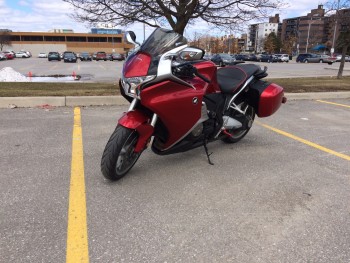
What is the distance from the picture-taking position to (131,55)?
3.59 metres

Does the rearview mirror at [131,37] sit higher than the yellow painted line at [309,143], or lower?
higher

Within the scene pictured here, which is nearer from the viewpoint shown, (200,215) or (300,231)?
(300,231)

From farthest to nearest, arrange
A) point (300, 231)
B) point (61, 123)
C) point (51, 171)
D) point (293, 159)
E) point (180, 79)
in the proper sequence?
point (61, 123) < point (293, 159) < point (51, 171) < point (180, 79) < point (300, 231)

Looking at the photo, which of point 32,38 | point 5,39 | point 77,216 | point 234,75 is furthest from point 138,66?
point 32,38

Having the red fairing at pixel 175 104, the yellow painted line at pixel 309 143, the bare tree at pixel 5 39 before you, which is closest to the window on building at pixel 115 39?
the bare tree at pixel 5 39

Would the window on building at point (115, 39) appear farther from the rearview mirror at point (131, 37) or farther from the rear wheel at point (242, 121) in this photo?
the rearview mirror at point (131, 37)

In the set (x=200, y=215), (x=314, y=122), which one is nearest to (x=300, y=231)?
(x=200, y=215)

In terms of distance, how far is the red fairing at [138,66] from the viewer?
130 inches

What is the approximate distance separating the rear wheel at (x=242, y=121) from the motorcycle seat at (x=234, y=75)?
0.48m

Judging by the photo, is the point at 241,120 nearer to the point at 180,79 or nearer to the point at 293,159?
the point at 293,159

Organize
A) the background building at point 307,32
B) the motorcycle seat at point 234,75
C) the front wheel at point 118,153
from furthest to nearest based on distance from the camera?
1. the background building at point 307,32
2. the motorcycle seat at point 234,75
3. the front wheel at point 118,153

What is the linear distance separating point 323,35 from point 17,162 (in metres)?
126

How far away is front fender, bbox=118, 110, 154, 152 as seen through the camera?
3392mm

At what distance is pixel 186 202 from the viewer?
10.7 feet
